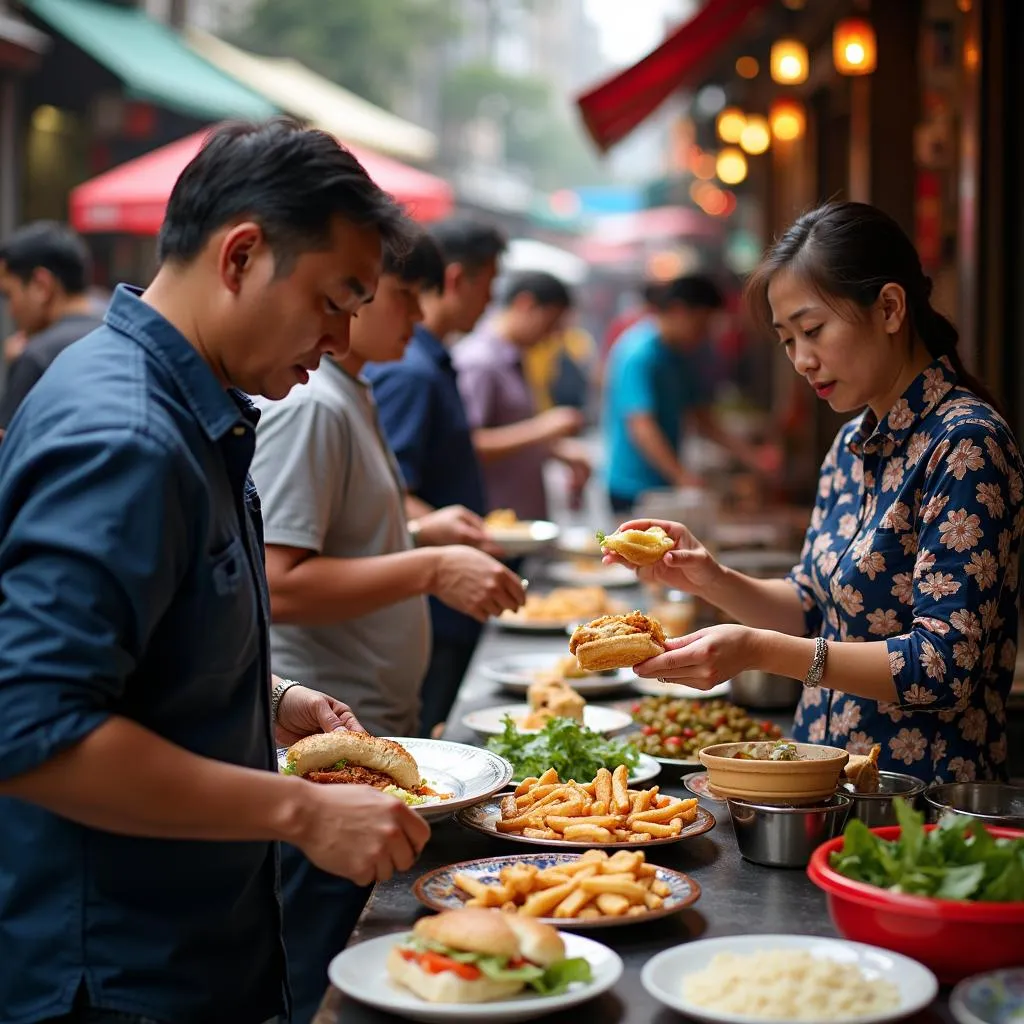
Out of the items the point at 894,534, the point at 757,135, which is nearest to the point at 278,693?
the point at 894,534

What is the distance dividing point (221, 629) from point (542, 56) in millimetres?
102384

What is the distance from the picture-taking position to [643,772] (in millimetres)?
3291

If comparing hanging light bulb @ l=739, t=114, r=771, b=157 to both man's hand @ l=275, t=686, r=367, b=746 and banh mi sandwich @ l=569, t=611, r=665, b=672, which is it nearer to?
banh mi sandwich @ l=569, t=611, r=665, b=672

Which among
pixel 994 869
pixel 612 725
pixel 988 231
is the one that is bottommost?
pixel 612 725

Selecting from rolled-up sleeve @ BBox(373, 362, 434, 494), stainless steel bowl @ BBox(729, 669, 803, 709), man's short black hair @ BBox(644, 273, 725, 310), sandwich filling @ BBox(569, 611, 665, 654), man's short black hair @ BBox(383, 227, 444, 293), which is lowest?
stainless steel bowl @ BBox(729, 669, 803, 709)

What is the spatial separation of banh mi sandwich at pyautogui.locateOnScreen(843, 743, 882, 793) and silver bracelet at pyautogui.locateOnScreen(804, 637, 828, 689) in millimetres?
187

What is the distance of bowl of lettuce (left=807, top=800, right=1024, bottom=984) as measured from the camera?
2.07 m

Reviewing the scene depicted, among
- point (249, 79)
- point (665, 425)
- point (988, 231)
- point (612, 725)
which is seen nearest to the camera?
point (612, 725)

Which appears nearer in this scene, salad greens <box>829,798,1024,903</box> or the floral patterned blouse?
salad greens <box>829,798,1024,903</box>

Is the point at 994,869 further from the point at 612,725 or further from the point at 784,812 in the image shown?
the point at 612,725

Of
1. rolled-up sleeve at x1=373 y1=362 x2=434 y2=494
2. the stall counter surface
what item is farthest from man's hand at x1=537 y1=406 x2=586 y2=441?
the stall counter surface

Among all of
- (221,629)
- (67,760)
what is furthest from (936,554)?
(67,760)

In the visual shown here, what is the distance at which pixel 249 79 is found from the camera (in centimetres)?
2080

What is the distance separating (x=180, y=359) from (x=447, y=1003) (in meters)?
1.02
